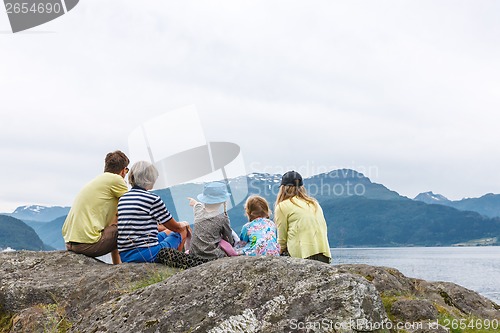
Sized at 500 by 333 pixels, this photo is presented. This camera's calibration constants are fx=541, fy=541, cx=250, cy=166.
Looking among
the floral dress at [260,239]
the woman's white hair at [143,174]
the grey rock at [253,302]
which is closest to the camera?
the grey rock at [253,302]

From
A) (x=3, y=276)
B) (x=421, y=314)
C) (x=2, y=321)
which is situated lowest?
(x=421, y=314)

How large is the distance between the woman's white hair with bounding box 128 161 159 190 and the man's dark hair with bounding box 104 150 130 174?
2.47 feet

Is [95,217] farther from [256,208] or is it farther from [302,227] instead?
[302,227]

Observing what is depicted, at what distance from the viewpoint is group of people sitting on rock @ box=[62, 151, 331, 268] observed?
9414 millimetres

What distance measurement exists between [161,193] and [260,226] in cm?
201

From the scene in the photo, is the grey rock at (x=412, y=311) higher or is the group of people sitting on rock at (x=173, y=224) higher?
the group of people sitting on rock at (x=173, y=224)

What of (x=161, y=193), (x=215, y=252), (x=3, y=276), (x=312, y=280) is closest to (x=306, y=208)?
(x=215, y=252)

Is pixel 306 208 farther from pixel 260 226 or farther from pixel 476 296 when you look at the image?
pixel 476 296

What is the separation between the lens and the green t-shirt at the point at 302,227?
1040 centimetres

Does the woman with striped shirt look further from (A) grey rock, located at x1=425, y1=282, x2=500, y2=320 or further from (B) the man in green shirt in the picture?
(A) grey rock, located at x1=425, y1=282, x2=500, y2=320

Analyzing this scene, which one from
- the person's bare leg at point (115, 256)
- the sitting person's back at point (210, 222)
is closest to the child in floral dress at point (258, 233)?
the sitting person's back at point (210, 222)

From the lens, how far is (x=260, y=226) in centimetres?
1049

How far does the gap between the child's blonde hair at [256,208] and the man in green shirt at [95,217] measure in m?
2.45

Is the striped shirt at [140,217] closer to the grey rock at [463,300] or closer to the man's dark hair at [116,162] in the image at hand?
the man's dark hair at [116,162]
